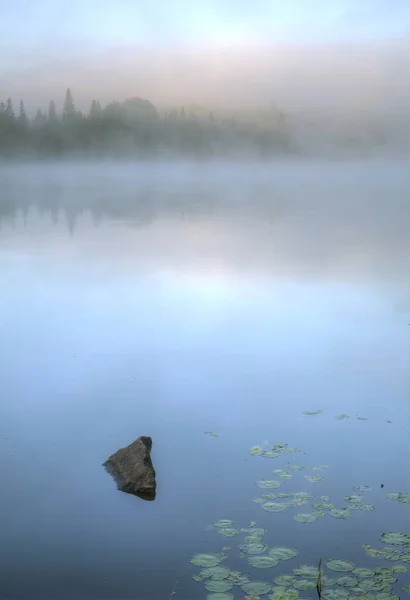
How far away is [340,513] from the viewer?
364 cm

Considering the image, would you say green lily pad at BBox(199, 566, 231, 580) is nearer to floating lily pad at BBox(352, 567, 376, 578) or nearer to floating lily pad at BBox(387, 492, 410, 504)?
floating lily pad at BBox(352, 567, 376, 578)

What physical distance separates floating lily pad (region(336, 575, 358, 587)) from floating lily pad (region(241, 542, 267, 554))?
372 millimetres

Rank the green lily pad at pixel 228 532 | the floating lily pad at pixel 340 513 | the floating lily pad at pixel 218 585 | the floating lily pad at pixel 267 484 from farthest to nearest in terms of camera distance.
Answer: the floating lily pad at pixel 267 484 → the floating lily pad at pixel 340 513 → the green lily pad at pixel 228 532 → the floating lily pad at pixel 218 585

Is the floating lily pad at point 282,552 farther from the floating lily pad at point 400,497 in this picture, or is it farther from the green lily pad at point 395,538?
the floating lily pad at point 400,497

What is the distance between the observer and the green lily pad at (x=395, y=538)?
3393 mm

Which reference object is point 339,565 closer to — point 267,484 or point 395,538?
point 395,538

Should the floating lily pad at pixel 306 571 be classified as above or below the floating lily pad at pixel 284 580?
above

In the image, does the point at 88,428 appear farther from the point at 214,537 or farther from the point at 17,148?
the point at 17,148

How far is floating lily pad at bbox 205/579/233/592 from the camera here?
10.1 feet

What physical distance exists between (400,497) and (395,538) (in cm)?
41

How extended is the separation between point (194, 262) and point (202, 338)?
6011 millimetres

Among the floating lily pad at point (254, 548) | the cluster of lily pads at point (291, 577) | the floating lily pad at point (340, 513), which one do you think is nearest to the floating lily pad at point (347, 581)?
the cluster of lily pads at point (291, 577)

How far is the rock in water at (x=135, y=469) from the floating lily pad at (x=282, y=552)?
2.62ft

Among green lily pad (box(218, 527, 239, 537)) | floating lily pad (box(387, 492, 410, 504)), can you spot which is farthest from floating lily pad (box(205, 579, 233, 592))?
floating lily pad (box(387, 492, 410, 504))
